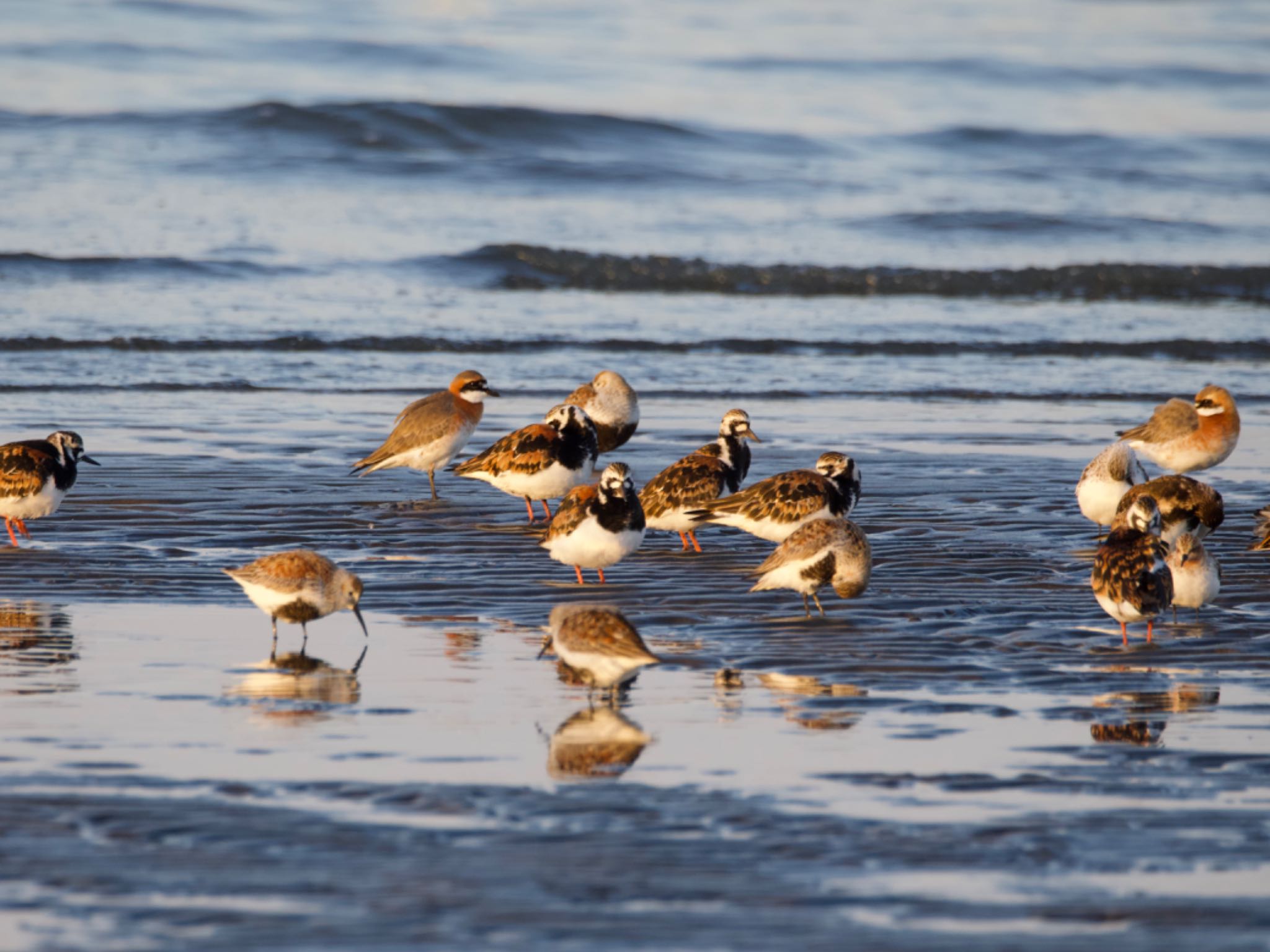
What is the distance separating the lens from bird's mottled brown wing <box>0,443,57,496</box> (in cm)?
1105

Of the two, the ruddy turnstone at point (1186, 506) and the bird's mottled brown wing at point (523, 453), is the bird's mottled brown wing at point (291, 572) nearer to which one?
the bird's mottled brown wing at point (523, 453)

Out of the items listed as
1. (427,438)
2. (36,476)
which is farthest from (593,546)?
(36,476)

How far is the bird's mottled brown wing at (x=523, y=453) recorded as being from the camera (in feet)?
40.7

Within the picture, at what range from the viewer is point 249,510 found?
484 inches

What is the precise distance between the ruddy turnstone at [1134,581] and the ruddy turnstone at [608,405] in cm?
589

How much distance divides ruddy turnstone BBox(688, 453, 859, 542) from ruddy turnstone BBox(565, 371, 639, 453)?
10.8ft

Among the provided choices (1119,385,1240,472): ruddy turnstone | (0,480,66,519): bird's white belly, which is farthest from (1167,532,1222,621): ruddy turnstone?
(0,480,66,519): bird's white belly

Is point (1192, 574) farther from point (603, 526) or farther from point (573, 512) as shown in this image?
point (573, 512)

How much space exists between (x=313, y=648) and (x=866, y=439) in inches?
319

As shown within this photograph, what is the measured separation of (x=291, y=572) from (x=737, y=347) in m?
13.6

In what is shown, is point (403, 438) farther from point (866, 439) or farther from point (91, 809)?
point (91, 809)

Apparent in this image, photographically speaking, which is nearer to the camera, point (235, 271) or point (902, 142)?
point (235, 271)

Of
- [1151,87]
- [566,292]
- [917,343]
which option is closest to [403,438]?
[917,343]

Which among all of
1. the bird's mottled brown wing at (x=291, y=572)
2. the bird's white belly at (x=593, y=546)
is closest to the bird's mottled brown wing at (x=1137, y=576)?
the bird's white belly at (x=593, y=546)
